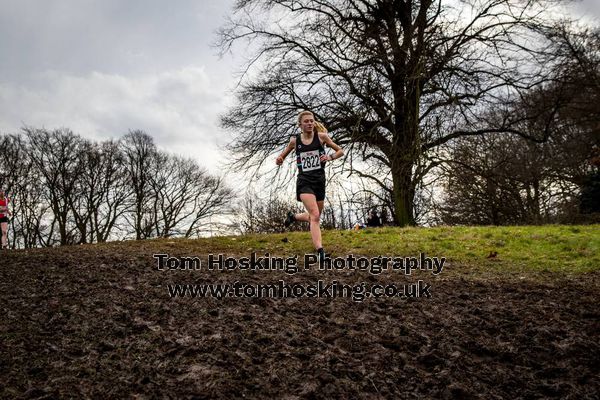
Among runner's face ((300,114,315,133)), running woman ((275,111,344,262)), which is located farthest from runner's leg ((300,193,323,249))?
runner's face ((300,114,315,133))

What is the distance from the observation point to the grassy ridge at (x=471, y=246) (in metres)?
6.19

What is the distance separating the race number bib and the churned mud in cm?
205

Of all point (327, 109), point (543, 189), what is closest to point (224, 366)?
point (327, 109)

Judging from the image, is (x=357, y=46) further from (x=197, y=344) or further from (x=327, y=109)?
(x=197, y=344)

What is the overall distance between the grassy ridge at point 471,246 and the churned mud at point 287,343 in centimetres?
194

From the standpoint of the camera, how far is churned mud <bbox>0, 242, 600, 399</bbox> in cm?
239

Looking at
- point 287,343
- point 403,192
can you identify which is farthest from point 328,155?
point 403,192

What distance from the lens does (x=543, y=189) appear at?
24500 millimetres

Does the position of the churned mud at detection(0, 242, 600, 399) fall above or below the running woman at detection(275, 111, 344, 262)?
below

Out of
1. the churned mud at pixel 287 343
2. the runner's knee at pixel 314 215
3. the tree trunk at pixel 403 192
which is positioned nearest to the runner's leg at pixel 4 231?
the churned mud at pixel 287 343

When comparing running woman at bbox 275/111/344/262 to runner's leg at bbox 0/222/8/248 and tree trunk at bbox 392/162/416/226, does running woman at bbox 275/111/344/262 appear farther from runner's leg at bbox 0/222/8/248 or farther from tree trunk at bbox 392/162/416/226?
runner's leg at bbox 0/222/8/248

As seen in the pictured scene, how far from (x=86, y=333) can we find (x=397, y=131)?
1143 cm

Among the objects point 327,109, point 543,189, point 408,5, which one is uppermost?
point 408,5

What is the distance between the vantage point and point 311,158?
19.1ft
